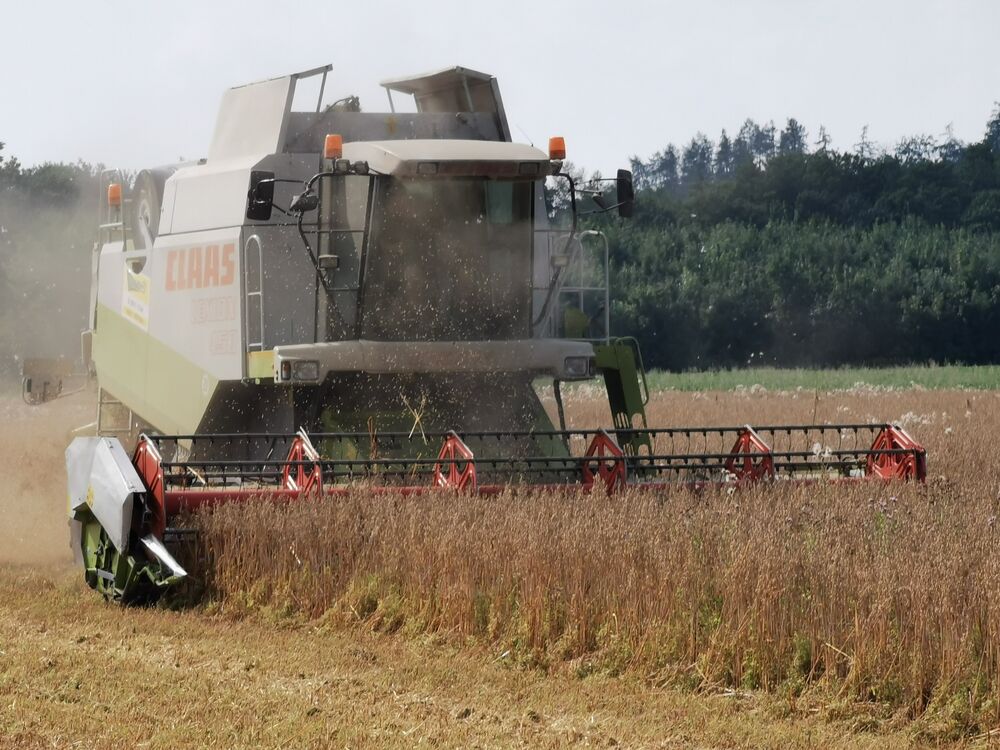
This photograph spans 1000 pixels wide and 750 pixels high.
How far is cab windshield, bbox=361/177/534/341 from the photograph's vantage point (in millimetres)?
9891

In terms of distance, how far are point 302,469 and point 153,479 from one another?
2.86ft

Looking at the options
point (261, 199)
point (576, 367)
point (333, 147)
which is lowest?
point (576, 367)

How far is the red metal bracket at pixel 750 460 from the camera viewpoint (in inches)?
368

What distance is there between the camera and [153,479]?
8.13 m

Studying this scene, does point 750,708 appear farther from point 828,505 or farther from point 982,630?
point 828,505

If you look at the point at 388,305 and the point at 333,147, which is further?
the point at 388,305

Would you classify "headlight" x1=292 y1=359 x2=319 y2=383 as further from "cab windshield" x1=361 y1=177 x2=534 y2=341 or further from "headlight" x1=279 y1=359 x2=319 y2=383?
"cab windshield" x1=361 y1=177 x2=534 y2=341

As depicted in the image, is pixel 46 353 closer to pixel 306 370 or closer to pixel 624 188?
pixel 306 370

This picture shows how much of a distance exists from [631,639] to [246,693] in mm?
1612

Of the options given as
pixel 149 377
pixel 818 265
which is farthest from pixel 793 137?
pixel 149 377

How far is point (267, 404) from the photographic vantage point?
34.1 feet

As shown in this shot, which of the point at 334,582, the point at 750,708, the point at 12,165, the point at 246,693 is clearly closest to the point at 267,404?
the point at 334,582

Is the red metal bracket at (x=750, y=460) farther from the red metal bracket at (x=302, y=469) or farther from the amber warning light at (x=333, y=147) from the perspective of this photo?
the amber warning light at (x=333, y=147)

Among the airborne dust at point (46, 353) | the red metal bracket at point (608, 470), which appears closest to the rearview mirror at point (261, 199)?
the red metal bracket at point (608, 470)
